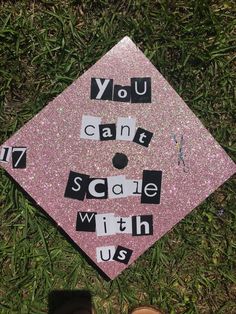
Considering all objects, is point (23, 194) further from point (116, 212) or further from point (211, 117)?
point (211, 117)

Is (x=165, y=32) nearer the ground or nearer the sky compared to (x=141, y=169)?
nearer the sky

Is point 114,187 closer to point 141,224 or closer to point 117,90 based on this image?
point 141,224

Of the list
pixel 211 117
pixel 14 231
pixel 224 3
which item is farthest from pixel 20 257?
pixel 224 3

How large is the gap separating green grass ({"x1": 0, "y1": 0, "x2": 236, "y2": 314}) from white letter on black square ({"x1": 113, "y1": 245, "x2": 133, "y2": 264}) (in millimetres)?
115

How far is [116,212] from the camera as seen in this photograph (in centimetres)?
288

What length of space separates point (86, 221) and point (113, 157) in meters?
0.37

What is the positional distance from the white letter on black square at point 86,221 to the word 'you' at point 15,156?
16.0 inches

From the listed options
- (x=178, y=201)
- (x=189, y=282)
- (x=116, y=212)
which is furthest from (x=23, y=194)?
(x=189, y=282)

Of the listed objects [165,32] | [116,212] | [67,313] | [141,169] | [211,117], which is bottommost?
[67,313]

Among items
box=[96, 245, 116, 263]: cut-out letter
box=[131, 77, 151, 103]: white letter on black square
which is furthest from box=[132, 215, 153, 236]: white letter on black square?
box=[131, 77, 151, 103]: white letter on black square

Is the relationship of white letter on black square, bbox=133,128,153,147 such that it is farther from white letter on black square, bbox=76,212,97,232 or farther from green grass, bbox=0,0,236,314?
white letter on black square, bbox=76,212,97,232

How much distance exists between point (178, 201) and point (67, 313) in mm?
874

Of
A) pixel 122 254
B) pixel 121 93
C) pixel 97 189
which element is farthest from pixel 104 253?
pixel 121 93

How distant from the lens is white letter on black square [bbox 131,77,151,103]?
289 cm
